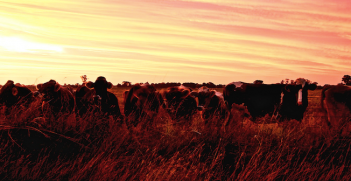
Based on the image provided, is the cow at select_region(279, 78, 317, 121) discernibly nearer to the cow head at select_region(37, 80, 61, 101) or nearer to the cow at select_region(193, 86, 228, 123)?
the cow at select_region(193, 86, 228, 123)

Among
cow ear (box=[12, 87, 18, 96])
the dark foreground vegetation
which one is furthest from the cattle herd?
the dark foreground vegetation

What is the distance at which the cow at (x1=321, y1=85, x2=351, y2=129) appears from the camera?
11.2m

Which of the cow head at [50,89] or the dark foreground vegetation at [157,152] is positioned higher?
the cow head at [50,89]

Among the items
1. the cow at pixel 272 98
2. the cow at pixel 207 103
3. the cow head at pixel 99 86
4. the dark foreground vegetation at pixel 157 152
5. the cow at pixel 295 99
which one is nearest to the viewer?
the dark foreground vegetation at pixel 157 152

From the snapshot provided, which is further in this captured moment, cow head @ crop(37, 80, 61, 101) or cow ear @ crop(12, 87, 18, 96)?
cow ear @ crop(12, 87, 18, 96)

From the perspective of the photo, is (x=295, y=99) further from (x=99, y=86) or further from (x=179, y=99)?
(x=99, y=86)

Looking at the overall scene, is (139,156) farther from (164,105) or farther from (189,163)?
(164,105)

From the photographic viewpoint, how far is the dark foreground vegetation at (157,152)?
630 cm

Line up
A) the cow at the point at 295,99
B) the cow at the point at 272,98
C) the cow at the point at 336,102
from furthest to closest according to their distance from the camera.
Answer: the cow at the point at 272,98 < the cow at the point at 295,99 < the cow at the point at 336,102

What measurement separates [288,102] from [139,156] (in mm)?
8647

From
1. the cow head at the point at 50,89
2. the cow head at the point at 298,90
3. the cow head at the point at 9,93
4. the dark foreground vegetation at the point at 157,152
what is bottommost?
the dark foreground vegetation at the point at 157,152

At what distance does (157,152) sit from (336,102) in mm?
7265

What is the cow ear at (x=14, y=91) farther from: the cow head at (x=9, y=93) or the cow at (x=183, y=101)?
the cow at (x=183, y=101)

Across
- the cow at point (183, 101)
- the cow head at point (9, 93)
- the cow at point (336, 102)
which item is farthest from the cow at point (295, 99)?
the cow head at point (9, 93)
